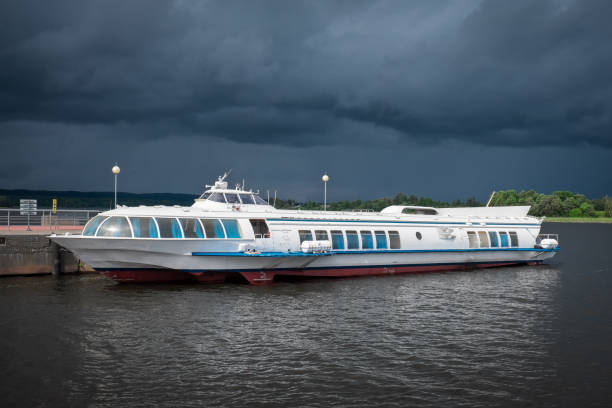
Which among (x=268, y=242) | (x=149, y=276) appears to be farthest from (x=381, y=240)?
(x=149, y=276)

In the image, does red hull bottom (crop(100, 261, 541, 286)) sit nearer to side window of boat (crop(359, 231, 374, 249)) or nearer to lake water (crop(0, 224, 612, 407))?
lake water (crop(0, 224, 612, 407))

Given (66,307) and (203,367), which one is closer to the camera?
(203,367)

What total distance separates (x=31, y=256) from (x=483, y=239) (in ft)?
105

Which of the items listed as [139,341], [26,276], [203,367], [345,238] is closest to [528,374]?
[203,367]

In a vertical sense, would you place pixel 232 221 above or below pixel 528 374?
above

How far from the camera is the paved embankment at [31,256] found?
3186 centimetres

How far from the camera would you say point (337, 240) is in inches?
1313

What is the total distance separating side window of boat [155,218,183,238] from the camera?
92.0 ft

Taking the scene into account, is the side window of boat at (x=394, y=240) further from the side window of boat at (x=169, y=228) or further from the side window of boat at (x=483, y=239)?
the side window of boat at (x=169, y=228)

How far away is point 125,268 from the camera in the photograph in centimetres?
2850

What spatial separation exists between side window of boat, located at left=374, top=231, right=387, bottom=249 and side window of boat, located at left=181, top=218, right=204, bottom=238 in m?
12.2

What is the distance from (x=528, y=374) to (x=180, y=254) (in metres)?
18.7

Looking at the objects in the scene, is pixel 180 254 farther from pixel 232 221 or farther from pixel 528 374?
pixel 528 374

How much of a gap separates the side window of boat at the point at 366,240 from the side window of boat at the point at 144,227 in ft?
44.3
